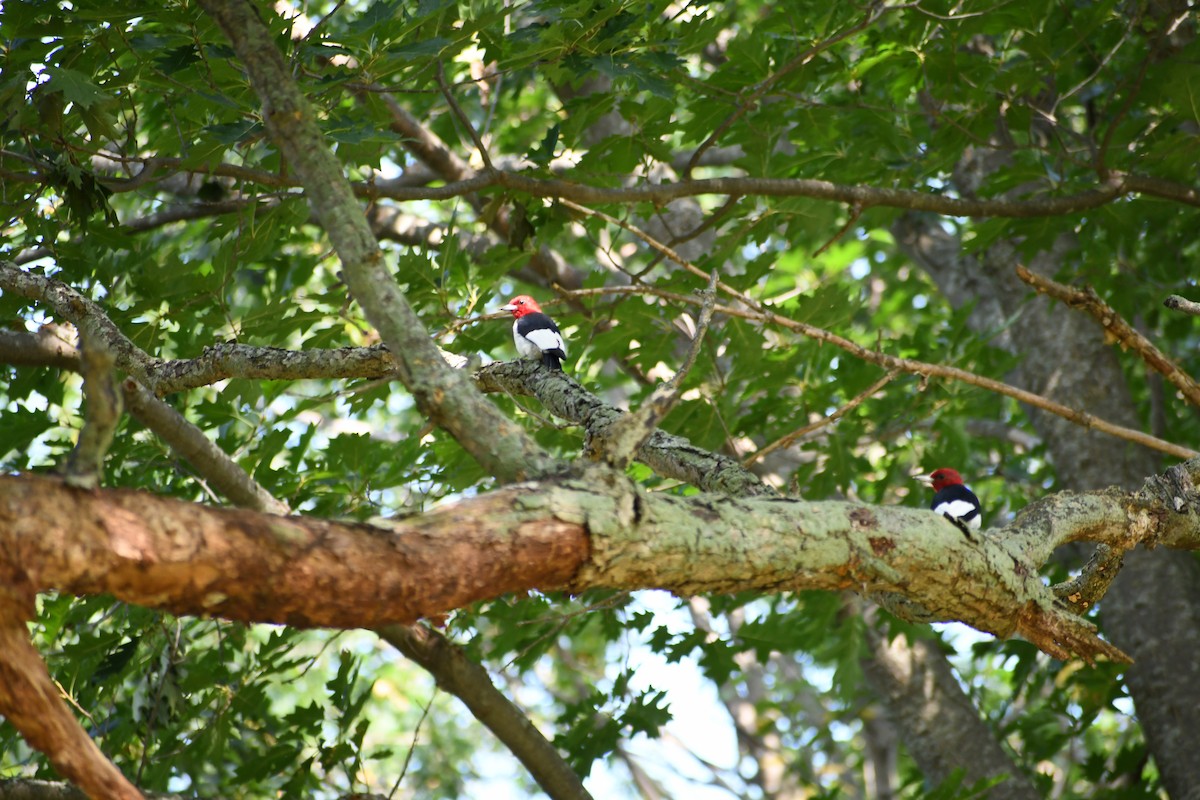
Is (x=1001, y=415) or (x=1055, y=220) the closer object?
(x=1055, y=220)

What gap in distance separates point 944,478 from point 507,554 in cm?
389

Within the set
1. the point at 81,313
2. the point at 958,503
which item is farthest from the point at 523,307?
the point at 81,313

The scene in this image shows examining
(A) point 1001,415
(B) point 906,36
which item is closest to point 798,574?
(B) point 906,36

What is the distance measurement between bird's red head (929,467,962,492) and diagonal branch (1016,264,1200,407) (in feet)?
4.43

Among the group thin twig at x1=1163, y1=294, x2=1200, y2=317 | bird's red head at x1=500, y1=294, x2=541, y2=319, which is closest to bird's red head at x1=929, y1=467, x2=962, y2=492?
thin twig at x1=1163, y1=294, x2=1200, y2=317

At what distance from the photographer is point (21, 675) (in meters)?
1.52

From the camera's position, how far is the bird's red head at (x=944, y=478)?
5.15 m

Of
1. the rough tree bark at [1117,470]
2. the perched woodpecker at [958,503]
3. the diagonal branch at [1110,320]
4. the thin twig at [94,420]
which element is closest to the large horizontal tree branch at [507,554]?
the thin twig at [94,420]

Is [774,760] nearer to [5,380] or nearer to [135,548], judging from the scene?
[5,380]

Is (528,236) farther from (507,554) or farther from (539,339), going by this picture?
(507,554)

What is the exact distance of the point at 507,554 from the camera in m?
1.74

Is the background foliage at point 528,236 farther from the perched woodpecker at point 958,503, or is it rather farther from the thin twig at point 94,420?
the thin twig at point 94,420

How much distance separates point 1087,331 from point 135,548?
6.41 meters

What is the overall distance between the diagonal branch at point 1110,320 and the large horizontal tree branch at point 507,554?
132cm
